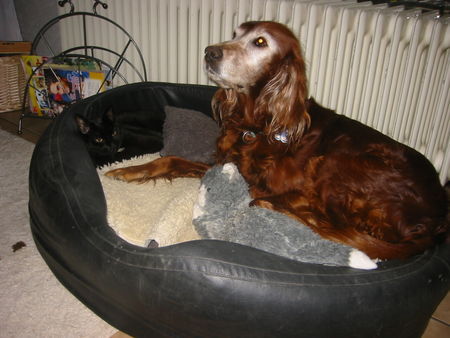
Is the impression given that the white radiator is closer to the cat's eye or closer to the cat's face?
the cat's eye

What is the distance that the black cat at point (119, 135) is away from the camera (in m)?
2.19

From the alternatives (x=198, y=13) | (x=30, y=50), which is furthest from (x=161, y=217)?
(x=30, y=50)

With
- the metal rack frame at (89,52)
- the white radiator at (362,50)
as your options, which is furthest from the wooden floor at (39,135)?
the white radiator at (362,50)

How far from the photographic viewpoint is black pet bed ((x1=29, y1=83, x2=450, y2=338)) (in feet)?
4.23

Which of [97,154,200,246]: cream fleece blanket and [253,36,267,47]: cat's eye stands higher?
[253,36,267,47]: cat's eye

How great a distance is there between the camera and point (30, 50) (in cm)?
352

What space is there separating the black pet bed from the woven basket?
2370 millimetres

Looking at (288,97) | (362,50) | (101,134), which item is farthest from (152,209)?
(362,50)

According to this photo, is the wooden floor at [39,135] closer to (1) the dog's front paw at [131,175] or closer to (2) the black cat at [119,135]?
(1) the dog's front paw at [131,175]

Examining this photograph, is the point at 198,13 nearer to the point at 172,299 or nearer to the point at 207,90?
the point at 207,90

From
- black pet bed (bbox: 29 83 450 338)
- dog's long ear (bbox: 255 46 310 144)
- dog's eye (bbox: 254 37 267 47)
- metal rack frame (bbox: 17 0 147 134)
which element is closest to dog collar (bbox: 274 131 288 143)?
dog's long ear (bbox: 255 46 310 144)

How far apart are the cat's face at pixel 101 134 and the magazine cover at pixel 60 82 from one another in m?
0.96

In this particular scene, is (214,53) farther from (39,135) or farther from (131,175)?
(39,135)

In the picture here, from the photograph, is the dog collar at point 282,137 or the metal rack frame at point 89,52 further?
the metal rack frame at point 89,52
